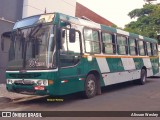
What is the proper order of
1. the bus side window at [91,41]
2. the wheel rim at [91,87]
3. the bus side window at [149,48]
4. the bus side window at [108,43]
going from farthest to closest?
the bus side window at [149,48]
the bus side window at [108,43]
the bus side window at [91,41]
the wheel rim at [91,87]

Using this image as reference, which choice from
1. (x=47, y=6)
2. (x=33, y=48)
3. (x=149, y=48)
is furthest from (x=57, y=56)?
(x=149, y=48)

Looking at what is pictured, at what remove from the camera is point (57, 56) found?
892cm

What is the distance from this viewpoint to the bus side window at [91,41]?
10.8 metres

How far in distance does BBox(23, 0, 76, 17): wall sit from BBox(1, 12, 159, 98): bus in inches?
215

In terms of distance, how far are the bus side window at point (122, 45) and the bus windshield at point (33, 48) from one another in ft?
16.9

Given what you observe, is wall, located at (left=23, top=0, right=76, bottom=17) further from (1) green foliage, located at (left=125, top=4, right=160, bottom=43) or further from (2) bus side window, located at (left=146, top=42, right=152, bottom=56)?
(1) green foliage, located at (left=125, top=4, right=160, bottom=43)

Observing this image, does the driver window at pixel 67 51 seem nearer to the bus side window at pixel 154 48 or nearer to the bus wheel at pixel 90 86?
the bus wheel at pixel 90 86

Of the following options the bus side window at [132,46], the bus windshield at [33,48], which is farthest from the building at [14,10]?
the bus side window at [132,46]

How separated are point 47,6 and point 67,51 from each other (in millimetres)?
8699

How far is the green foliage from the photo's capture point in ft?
127

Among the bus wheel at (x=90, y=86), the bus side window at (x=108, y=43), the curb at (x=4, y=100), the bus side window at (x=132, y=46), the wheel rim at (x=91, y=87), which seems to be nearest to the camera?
the curb at (x=4, y=100)

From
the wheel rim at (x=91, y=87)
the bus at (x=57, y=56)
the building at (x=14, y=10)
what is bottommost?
the wheel rim at (x=91, y=87)

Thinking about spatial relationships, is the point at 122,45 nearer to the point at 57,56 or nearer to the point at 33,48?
the point at 57,56

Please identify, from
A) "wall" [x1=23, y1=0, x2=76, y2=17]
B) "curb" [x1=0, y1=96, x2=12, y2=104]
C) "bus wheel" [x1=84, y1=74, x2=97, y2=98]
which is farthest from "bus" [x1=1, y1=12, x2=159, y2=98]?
"wall" [x1=23, y1=0, x2=76, y2=17]
